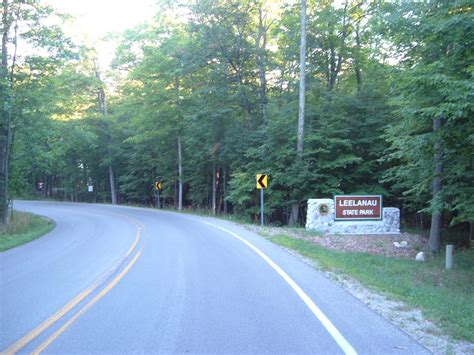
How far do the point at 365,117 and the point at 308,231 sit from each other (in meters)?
9.77

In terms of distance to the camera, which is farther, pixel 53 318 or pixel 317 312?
pixel 317 312

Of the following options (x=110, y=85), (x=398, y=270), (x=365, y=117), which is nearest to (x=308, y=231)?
(x=398, y=270)

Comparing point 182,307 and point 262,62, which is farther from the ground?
point 262,62

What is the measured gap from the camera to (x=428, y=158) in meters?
15.0

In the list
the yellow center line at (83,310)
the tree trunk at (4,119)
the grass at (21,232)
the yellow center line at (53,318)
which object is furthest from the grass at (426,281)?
the tree trunk at (4,119)

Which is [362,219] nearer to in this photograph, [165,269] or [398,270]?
[398,270]

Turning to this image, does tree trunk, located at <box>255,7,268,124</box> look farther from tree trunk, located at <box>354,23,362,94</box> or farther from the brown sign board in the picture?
the brown sign board

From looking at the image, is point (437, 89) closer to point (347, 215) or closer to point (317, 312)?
point (317, 312)

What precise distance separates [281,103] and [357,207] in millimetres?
12209

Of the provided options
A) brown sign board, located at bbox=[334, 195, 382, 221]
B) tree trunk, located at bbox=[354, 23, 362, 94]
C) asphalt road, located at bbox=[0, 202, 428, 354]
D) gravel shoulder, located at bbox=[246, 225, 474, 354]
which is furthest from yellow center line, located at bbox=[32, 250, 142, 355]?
tree trunk, located at bbox=[354, 23, 362, 94]

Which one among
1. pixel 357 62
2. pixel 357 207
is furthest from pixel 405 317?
pixel 357 62

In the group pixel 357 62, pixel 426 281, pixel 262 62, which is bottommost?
pixel 426 281

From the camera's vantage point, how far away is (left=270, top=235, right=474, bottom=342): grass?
254 inches

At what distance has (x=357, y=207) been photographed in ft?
68.0
